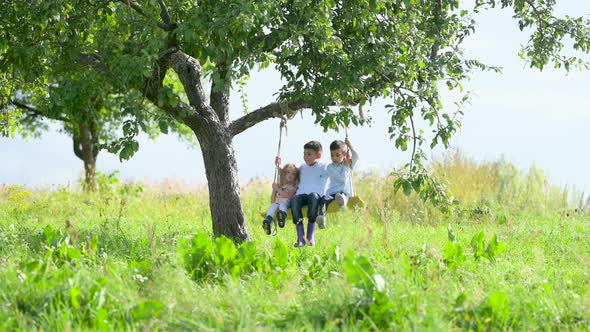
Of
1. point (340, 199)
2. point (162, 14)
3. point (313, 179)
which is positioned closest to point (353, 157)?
point (340, 199)

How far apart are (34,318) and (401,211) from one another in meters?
11.3

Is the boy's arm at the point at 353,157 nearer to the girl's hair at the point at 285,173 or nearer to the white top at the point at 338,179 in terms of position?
the white top at the point at 338,179

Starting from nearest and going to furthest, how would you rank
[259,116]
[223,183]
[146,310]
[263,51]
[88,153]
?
[146,310]
[263,51]
[223,183]
[259,116]
[88,153]

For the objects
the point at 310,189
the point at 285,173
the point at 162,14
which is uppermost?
the point at 162,14

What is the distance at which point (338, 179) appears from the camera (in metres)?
10.1

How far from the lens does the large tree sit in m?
8.51

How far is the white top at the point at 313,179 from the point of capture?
10.1m

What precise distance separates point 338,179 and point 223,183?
1.66 m

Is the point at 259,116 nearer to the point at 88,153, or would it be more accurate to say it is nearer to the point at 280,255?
the point at 280,255

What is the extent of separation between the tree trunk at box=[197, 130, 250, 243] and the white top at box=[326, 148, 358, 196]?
4.58 ft

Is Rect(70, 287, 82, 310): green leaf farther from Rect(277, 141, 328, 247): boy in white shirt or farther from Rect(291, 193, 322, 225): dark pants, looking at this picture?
Rect(291, 193, 322, 225): dark pants

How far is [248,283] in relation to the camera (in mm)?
6289

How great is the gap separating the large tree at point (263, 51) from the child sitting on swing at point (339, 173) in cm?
50

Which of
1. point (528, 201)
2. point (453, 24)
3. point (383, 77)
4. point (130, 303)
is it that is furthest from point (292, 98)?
point (528, 201)
